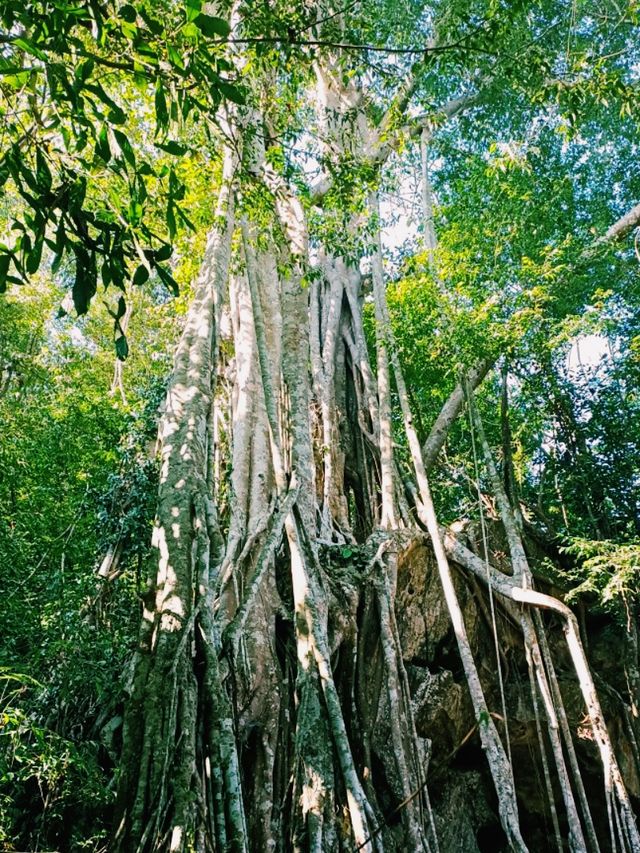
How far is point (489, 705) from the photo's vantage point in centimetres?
566

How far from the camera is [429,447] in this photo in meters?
6.73

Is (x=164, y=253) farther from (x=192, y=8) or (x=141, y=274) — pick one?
(x=192, y=8)

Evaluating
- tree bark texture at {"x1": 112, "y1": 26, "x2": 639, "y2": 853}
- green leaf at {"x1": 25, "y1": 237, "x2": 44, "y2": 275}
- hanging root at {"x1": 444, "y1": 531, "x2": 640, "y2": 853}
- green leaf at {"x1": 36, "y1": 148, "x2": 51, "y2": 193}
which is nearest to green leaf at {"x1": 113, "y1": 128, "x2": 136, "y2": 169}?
green leaf at {"x1": 36, "y1": 148, "x2": 51, "y2": 193}

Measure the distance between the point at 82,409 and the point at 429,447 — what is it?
3.86 m

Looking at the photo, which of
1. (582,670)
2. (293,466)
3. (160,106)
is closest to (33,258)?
(160,106)

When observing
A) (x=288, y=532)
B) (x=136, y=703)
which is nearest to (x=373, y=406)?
(x=288, y=532)

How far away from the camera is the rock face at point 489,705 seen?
5328 millimetres

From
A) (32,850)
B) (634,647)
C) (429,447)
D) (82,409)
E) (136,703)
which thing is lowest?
(32,850)

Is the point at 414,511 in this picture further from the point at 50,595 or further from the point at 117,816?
the point at 117,816

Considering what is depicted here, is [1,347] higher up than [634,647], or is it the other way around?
[1,347]

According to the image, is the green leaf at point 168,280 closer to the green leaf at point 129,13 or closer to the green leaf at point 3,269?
the green leaf at point 3,269

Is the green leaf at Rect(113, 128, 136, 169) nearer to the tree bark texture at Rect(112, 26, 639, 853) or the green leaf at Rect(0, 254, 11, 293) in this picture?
the green leaf at Rect(0, 254, 11, 293)

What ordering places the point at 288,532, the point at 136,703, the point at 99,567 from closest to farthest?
1. the point at 136,703
2. the point at 288,532
3. the point at 99,567

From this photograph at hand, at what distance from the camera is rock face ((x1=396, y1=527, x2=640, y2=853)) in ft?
17.5
